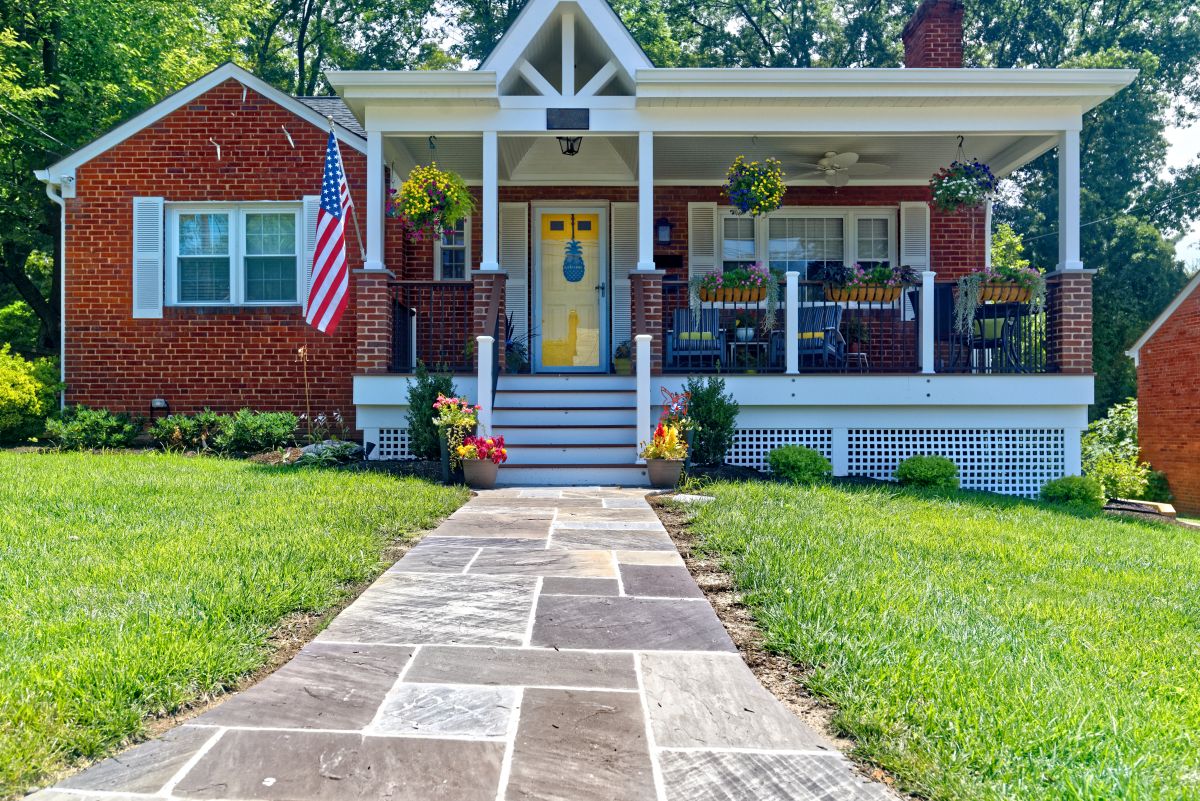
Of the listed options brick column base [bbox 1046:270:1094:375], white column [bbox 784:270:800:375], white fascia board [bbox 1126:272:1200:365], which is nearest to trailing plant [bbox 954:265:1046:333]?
brick column base [bbox 1046:270:1094:375]

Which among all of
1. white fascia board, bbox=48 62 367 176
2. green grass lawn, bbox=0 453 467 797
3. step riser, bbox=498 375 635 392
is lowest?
green grass lawn, bbox=0 453 467 797

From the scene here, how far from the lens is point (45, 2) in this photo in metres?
14.6

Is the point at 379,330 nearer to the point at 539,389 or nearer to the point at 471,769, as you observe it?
the point at 539,389

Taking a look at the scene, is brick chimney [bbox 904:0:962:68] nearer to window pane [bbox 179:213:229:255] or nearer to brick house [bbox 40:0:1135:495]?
brick house [bbox 40:0:1135:495]

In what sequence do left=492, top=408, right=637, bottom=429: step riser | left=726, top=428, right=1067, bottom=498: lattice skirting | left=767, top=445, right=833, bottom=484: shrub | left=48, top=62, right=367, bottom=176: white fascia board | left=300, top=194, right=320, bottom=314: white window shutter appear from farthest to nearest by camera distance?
1. left=300, top=194, right=320, bottom=314: white window shutter
2. left=48, top=62, right=367, bottom=176: white fascia board
3. left=726, top=428, right=1067, bottom=498: lattice skirting
4. left=492, top=408, right=637, bottom=429: step riser
5. left=767, top=445, right=833, bottom=484: shrub

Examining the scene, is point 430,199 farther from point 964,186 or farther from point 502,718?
point 502,718

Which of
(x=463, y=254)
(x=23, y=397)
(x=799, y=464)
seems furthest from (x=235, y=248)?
(x=799, y=464)

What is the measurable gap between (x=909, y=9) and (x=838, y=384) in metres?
20.7

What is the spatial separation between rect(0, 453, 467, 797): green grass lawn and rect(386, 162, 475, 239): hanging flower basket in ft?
9.87

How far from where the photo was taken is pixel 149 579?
11.7 ft

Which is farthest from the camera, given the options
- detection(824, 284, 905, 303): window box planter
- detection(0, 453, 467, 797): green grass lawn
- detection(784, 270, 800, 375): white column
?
detection(824, 284, 905, 303): window box planter

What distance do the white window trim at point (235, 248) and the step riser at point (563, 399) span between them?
326 cm

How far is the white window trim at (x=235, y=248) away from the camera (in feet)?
33.7

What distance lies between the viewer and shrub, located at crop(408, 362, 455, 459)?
7.99m
